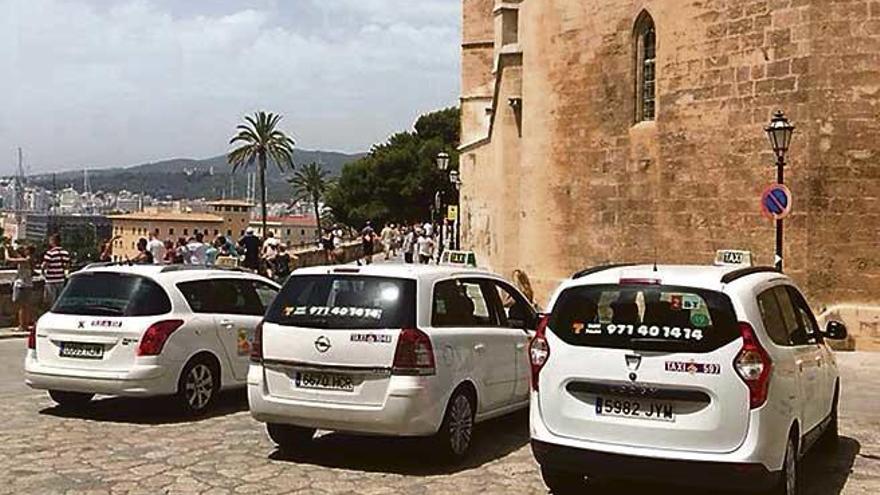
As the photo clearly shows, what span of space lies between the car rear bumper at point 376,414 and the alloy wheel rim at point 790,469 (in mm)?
2506

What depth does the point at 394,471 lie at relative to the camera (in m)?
7.52

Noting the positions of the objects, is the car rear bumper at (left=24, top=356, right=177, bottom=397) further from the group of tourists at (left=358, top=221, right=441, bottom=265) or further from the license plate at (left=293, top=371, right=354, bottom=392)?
the group of tourists at (left=358, top=221, right=441, bottom=265)

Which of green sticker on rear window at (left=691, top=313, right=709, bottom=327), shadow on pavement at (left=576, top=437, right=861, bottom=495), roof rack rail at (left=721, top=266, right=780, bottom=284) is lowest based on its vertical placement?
shadow on pavement at (left=576, top=437, right=861, bottom=495)

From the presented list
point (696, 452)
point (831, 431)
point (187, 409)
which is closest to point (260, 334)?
point (187, 409)

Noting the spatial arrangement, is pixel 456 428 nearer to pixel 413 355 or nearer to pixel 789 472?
pixel 413 355

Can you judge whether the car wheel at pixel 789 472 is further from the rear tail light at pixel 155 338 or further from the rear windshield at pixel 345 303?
the rear tail light at pixel 155 338

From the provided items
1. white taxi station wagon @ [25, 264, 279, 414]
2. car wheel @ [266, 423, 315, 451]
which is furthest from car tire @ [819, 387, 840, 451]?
white taxi station wagon @ [25, 264, 279, 414]

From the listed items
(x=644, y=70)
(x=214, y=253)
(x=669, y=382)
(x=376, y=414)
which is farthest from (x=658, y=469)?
(x=214, y=253)

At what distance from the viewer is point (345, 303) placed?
7.73 meters

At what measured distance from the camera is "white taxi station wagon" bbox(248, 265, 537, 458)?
7375 mm

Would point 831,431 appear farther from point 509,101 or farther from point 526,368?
point 509,101

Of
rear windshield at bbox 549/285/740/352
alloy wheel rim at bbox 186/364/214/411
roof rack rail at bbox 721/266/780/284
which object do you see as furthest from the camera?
alloy wheel rim at bbox 186/364/214/411

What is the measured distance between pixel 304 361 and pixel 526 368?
89.4 inches

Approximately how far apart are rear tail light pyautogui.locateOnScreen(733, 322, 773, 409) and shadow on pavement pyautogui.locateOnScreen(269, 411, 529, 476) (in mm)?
2512
